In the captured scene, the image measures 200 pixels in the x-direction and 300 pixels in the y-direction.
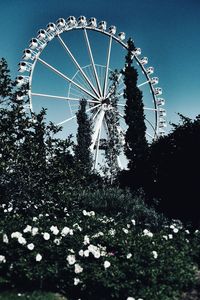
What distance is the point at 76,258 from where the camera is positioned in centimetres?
786

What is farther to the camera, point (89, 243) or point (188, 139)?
point (188, 139)

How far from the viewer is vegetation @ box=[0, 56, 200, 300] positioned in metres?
7.48

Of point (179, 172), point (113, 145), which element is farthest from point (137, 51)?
point (179, 172)

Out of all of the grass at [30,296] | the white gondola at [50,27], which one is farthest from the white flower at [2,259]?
the white gondola at [50,27]

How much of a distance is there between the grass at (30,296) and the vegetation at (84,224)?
0.05 m

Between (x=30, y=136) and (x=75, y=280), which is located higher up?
(x=30, y=136)

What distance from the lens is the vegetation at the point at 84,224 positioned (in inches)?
295

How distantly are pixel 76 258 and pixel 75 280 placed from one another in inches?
26.0

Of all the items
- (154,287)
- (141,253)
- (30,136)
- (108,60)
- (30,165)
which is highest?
(108,60)

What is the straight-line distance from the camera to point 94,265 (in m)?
7.57

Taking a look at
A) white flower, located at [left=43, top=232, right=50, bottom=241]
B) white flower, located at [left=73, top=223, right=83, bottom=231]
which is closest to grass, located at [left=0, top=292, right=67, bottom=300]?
white flower, located at [left=43, top=232, right=50, bottom=241]

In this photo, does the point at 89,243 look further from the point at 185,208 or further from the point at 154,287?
the point at 185,208

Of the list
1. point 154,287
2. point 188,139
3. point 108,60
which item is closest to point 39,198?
point 154,287

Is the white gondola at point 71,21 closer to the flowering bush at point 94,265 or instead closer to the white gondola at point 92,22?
the white gondola at point 92,22
